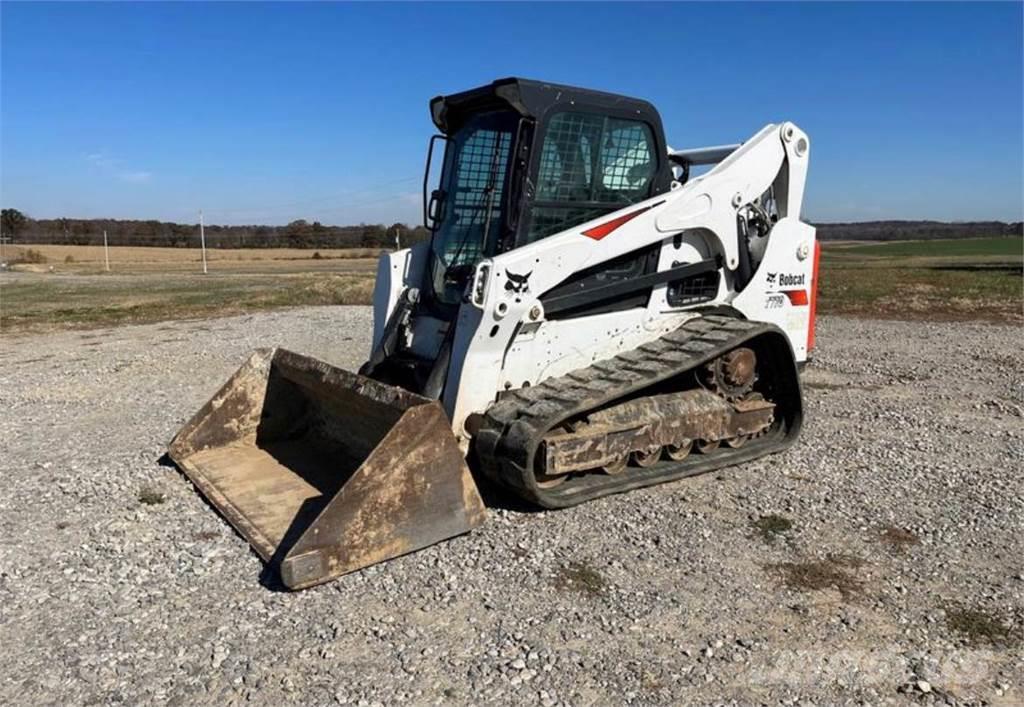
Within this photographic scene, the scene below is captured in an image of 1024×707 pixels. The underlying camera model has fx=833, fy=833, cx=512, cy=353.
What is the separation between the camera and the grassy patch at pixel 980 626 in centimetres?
356

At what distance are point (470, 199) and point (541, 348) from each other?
4.57 feet

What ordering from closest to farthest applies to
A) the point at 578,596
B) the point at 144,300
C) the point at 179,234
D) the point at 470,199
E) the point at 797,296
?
the point at 578,596 → the point at 470,199 → the point at 797,296 → the point at 144,300 → the point at 179,234

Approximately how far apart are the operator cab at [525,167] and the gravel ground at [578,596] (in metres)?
1.92

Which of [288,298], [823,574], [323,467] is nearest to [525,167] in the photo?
[323,467]

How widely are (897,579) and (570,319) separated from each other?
248cm

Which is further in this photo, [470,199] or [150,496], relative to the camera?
[470,199]

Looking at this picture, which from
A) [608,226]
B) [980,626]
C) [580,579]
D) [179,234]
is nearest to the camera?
[980,626]

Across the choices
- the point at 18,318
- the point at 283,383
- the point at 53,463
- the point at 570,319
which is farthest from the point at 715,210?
the point at 18,318

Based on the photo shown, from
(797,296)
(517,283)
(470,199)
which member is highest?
(470,199)

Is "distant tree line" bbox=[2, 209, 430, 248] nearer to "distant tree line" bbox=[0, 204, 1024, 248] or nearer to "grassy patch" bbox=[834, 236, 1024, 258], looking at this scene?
"distant tree line" bbox=[0, 204, 1024, 248]

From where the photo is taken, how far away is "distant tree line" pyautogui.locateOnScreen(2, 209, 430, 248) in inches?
2645

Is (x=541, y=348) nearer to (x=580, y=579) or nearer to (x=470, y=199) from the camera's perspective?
(x=470, y=199)

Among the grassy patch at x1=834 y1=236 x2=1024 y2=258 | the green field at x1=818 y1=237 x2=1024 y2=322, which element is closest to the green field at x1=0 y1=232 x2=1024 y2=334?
the green field at x1=818 y1=237 x2=1024 y2=322

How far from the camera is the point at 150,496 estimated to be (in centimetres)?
539
